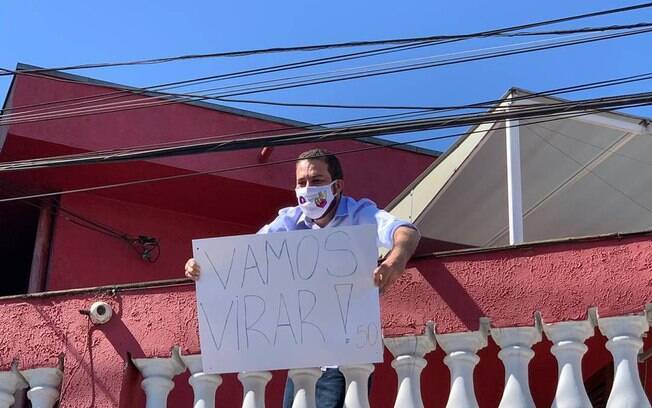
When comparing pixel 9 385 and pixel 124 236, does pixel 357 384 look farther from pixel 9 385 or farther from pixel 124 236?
pixel 124 236

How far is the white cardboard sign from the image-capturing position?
425 cm

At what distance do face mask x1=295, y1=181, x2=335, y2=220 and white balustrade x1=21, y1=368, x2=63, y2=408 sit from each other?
1.24m

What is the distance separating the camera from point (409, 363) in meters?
4.38

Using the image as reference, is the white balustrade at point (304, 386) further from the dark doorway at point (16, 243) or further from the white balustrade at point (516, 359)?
the dark doorway at point (16, 243)

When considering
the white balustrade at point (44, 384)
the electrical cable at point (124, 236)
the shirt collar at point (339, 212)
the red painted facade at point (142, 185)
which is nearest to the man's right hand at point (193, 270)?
the shirt collar at point (339, 212)

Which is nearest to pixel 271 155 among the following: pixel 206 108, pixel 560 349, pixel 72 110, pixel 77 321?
pixel 206 108

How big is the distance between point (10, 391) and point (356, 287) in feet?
5.15

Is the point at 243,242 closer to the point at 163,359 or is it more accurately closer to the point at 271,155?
the point at 163,359

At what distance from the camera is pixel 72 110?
8.45 metres

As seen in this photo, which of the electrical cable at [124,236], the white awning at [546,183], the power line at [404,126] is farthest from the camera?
the electrical cable at [124,236]

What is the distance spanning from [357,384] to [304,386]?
21 cm

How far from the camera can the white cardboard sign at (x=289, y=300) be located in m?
4.25

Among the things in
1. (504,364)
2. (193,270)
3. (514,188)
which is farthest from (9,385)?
(514,188)

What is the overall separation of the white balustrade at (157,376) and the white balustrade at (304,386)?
1.80ft
